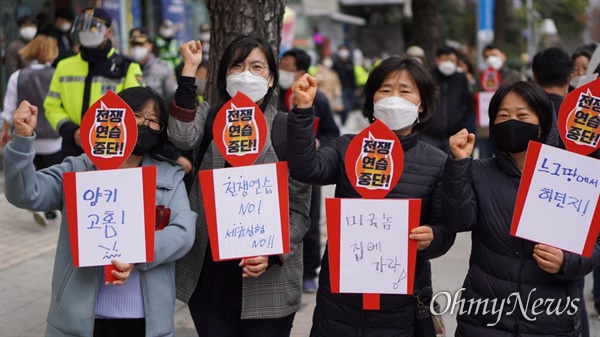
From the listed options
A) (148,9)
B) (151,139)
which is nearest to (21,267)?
(151,139)

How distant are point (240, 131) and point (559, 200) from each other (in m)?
1.28

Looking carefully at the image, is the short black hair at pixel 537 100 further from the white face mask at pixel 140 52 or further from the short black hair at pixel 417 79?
the white face mask at pixel 140 52

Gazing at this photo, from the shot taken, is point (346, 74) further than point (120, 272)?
Yes

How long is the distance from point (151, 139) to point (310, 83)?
0.70 metres

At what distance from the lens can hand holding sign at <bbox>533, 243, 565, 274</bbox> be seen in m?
3.54

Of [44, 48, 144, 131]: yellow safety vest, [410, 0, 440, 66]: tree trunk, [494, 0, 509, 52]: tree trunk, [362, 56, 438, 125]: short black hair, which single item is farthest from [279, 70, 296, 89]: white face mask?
[494, 0, 509, 52]: tree trunk

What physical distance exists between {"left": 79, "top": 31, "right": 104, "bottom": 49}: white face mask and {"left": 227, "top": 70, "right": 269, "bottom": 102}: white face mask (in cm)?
264

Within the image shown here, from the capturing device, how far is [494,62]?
1299 cm

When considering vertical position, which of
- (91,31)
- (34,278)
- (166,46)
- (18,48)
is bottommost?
(34,278)

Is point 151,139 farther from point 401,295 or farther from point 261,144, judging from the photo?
point 401,295

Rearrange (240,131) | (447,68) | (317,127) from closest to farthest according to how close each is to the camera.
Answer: (240,131) → (317,127) → (447,68)

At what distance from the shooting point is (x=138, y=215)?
362 cm

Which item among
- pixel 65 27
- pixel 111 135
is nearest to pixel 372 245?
pixel 111 135

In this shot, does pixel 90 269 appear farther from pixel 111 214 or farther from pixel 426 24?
pixel 426 24
